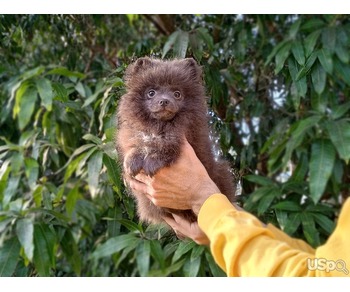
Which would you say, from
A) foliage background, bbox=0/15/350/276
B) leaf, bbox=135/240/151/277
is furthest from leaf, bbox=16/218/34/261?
leaf, bbox=135/240/151/277

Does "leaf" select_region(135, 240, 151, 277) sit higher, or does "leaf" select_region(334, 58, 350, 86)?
"leaf" select_region(334, 58, 350, 86)

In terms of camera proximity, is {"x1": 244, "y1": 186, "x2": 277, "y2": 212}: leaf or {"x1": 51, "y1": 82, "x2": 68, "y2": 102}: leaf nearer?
{"x1": 244, "y1": 186, "x2": 277, "y2": 212}: leaf

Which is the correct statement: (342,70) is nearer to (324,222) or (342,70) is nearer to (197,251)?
(324,222)

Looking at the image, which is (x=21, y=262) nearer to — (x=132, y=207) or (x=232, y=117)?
(x=132, y=207)

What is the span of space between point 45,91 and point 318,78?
2.09 feet

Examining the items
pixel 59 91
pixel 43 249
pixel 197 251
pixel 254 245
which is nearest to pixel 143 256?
pixel 197 251

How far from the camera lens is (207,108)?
1.00 meters

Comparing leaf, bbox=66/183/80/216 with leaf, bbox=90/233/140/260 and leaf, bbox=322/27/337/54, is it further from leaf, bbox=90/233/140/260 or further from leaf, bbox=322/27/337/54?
leaf, bbox=322/27/337/54

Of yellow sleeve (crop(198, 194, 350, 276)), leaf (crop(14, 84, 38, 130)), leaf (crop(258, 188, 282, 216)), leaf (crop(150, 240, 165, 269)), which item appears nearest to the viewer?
yellow sleeve (crop(198, 194, 350, 276))

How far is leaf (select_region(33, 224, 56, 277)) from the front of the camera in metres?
1.19

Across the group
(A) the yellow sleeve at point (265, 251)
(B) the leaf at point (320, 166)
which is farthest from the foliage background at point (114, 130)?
(A) the yellow sleeve at point (265, 251)

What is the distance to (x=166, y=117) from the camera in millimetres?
968

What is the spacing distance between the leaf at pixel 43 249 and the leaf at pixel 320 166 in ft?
2.02

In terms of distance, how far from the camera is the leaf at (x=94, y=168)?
1176mm
